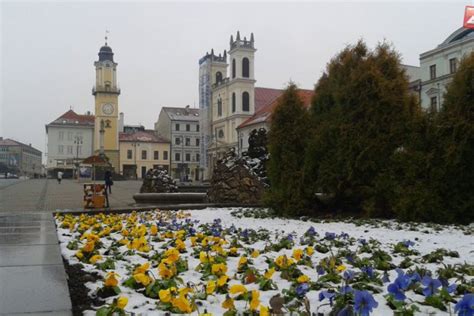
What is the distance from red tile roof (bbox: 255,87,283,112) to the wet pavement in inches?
2903

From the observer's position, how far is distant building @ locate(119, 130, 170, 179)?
95625 mm

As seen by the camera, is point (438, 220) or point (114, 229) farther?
point (438, 220)

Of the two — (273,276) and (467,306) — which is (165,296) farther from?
(467,306)

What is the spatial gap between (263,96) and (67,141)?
48.5 meters

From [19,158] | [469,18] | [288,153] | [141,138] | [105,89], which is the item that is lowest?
[288,153]

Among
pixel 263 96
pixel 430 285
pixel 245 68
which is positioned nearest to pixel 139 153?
pixel 263 96

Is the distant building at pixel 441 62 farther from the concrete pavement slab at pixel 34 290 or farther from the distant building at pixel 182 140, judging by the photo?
the distant building at pixel 182 140

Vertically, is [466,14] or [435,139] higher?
[466,14]

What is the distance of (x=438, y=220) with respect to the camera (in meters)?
10.3

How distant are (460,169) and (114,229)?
26.0ft

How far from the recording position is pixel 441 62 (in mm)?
39312

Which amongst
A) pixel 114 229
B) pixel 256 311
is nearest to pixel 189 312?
pixel 256 311

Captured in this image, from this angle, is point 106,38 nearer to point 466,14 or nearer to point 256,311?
point 466,14

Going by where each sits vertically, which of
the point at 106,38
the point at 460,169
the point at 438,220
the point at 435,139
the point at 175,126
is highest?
the point at 106,38
